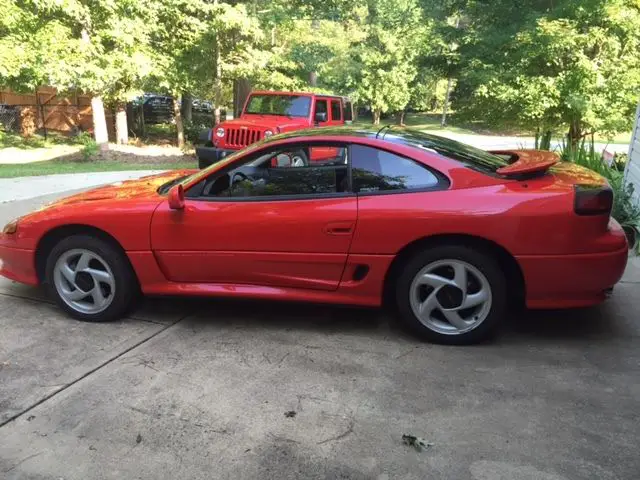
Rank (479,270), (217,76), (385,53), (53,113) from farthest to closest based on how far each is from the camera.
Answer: (385,53), (53,113), (217,76), (479,270)

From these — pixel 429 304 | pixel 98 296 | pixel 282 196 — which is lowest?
pixel 98 296

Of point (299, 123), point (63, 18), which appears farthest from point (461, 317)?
point (63, 18)

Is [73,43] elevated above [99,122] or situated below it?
above

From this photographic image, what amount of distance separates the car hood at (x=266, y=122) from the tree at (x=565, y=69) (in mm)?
3605

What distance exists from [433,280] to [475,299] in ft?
0.94

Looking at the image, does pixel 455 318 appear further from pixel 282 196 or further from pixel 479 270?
pixel 282 196

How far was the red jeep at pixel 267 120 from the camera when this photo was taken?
35.5 feet

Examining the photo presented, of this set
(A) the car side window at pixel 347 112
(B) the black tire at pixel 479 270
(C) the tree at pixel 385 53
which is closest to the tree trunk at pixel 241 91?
(A) the car side window at pixel 347 112

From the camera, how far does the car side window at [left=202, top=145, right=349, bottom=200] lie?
3887 millimetres

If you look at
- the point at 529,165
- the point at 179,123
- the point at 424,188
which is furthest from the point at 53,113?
the point at 529,165

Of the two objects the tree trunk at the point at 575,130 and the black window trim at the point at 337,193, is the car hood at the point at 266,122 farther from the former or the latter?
the black window trim at the point at 337,193

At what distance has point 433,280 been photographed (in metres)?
3.63

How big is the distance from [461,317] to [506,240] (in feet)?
1.89

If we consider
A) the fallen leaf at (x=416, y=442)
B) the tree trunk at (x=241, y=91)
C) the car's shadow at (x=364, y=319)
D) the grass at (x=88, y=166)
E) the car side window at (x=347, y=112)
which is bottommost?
the fallen leaf at (x=416, y=442)
